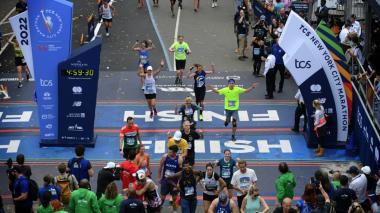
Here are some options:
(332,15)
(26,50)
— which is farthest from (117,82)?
(332,15)

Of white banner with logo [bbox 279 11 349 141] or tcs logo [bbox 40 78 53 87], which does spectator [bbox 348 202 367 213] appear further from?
tcs logo [bbox 40 78 53 87]

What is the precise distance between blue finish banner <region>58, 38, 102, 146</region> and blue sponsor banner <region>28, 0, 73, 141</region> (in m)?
0.22

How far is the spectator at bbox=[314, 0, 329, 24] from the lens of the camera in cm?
3058

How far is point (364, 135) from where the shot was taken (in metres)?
22.3

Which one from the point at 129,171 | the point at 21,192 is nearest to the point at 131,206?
the point at 129,171

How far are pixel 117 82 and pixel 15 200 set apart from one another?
11.5m

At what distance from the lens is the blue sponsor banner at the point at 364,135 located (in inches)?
827

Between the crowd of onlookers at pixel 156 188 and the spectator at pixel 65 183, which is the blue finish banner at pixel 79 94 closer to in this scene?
the crowd of onlookers at pixel 156 188

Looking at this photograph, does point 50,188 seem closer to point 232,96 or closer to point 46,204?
point 46,204

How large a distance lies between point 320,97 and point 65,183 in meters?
8.24

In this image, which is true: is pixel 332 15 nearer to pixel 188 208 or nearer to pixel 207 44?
pixel 207 44

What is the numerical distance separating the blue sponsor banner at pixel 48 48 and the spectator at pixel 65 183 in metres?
5.58

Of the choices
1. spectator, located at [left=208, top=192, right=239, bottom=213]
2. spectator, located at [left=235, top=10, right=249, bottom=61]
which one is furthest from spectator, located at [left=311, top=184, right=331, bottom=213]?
spectator, located at [left=235, top=10, right=249, bottom=61]

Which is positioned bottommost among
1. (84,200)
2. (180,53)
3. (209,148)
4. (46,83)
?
(209,148)
